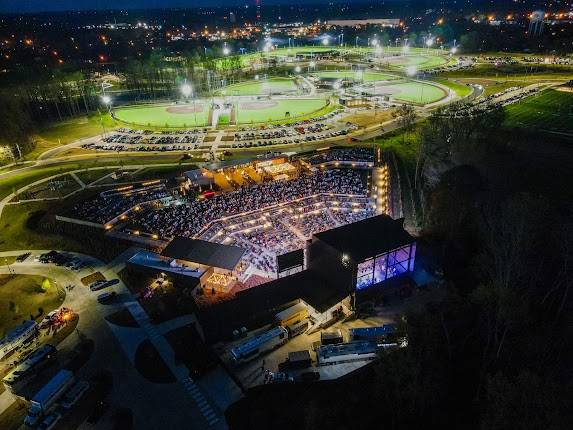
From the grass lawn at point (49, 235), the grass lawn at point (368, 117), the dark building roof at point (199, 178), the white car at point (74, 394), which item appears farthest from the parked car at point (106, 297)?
the grass lawn at point (368, 117)

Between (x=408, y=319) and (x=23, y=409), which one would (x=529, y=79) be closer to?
(x=408, y=319)

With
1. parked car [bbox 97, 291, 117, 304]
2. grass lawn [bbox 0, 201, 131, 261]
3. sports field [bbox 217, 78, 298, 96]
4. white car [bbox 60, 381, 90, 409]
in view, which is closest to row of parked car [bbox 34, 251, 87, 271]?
grass lawn [bbox 0, 201, 131, 261]

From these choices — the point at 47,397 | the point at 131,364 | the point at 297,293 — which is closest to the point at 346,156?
the point at 297,293

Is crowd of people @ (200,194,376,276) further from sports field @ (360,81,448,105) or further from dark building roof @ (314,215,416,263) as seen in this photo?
sports field @ (360,81,448,105)

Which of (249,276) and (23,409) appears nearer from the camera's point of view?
(23,409)

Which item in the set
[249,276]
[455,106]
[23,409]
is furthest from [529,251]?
[455,106]

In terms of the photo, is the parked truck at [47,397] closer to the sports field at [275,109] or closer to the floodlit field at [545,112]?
the sports field at [275,109]
